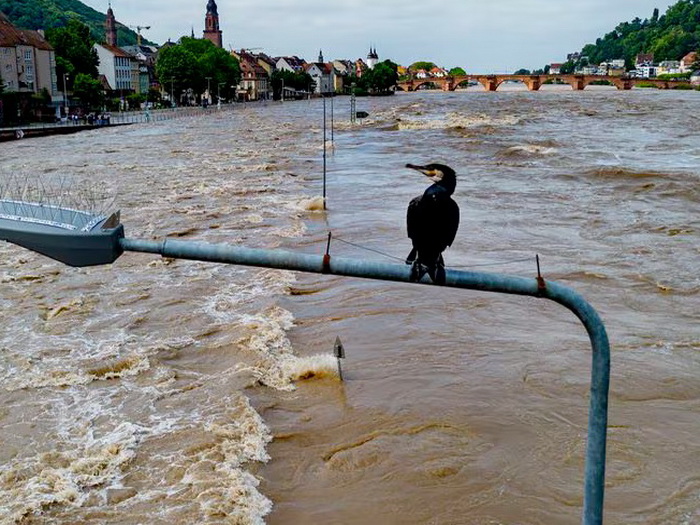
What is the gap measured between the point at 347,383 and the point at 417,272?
8589 mm

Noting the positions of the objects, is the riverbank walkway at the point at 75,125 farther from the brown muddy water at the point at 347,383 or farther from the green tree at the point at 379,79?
the green tree at the point at 379,79

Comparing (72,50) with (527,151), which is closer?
(527,151)

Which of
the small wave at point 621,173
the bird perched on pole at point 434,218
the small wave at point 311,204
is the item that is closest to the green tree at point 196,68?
the small wave at point 621,173

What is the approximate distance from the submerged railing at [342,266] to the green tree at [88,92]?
302 feet

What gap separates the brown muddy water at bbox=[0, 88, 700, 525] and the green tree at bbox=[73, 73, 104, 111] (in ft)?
229

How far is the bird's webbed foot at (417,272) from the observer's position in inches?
113

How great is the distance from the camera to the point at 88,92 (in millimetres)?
89875

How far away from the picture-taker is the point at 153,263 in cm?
1948

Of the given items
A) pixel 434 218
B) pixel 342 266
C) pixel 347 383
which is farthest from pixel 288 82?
pixel 342 266

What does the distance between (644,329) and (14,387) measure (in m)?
10.8

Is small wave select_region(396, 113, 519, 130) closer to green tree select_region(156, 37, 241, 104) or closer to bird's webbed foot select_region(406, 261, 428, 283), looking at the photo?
green tree select_region(156, 37, 241, 104)

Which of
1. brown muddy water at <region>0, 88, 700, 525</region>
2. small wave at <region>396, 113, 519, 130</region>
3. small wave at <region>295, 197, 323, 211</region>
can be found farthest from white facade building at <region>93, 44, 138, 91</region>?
brown muddy water at <region>0, 88, 700, 525</region>

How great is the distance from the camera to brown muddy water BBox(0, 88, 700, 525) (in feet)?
28.2

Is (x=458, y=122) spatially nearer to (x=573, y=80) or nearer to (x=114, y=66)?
(x=114, y=66)
